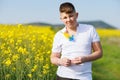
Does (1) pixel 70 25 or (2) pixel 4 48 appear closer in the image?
(1) pixel 70 25

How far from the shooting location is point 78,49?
14.0ft

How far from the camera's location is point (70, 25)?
168 inches

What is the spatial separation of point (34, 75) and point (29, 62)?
0.24m

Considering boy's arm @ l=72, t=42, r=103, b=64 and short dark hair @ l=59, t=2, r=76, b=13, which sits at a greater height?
short dark hair @ l=59, t=2, r=76, b=13

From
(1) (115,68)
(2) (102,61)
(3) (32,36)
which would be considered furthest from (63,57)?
(2) (102,61)

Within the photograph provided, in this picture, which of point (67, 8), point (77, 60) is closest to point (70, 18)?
point (67, 8)

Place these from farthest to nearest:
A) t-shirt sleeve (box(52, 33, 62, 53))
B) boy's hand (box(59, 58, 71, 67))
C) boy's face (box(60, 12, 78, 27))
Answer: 1. t-shirt sleeve (box(52, 33, 62, 53))
2. boy's face (box(60, 12, 78, 27))
3. boy's hand (box(59, 58, 71, 67))

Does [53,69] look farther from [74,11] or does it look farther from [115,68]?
[115,68]

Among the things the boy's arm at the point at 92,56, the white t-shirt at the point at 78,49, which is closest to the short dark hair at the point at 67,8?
the white t-shirt at the point at 78,49

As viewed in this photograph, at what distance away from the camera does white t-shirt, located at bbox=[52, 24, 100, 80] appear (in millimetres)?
4250

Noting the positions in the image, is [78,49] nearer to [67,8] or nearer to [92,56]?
[92,56]

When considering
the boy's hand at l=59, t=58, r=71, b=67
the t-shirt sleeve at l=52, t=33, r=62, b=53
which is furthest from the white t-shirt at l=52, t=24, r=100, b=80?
the boy's hand at l=59, t=58, r=71, b=67

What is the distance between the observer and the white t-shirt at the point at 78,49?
4.25m

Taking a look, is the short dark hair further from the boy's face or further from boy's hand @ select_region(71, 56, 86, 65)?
boy's hand @ select_region(71, 56, 86, 65)
